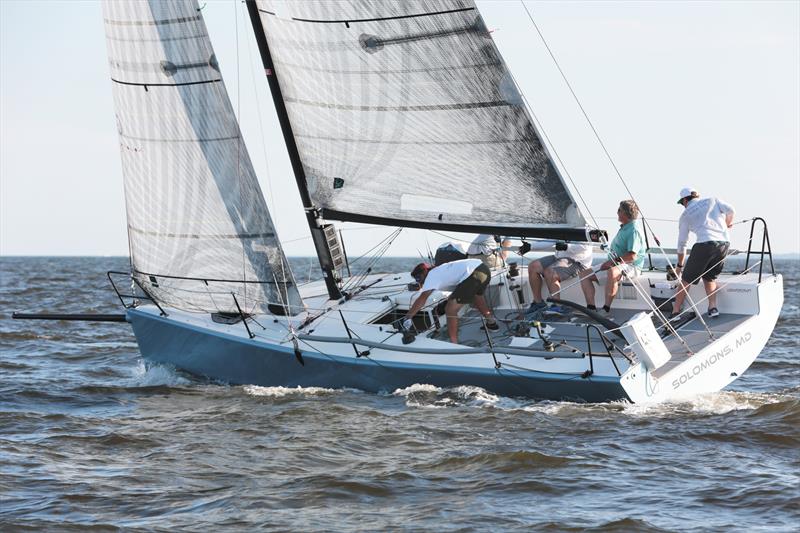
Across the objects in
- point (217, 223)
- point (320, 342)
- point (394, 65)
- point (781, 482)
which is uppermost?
point (394, 65)

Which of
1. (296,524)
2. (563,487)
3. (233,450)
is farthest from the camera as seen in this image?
(233,450)

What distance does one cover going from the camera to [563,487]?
752 cm

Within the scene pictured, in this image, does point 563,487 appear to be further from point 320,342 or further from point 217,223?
point 217,223

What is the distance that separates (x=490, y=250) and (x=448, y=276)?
102 inches

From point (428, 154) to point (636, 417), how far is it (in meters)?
3.30

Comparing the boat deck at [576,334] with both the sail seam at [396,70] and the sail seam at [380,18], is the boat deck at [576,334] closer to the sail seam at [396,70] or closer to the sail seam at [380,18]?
the sail seam at [396,70]

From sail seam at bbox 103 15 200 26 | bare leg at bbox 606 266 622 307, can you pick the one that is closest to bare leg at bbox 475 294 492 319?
bare leg at bbox 606 266 622 307

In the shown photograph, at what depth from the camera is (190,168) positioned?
458 inches

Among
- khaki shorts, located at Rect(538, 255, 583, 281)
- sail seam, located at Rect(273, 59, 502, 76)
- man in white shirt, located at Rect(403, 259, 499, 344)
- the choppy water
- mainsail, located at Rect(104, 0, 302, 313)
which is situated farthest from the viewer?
mainsail, located at Rect(104, 0, 302, 313)

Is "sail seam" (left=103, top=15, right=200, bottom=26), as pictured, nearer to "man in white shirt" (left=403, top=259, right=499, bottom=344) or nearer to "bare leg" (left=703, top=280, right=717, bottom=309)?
"man in white shirt" (left=403, top=259, right=499, bottom=344)

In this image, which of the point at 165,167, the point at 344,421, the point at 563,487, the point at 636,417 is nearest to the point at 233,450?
the point at 344,421

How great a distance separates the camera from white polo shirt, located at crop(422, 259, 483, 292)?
33.9ft

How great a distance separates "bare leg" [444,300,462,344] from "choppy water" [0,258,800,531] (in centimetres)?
57

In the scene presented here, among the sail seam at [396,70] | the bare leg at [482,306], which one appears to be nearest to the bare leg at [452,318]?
the bare leg at [482,306]
